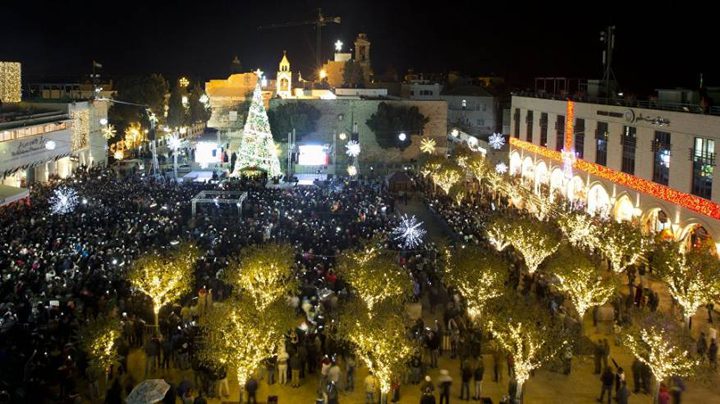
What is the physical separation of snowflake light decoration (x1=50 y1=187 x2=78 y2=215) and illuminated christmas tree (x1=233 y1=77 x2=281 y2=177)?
11780 millimetres

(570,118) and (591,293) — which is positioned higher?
(570,118)

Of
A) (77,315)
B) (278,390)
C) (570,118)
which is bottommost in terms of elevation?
(278,390)

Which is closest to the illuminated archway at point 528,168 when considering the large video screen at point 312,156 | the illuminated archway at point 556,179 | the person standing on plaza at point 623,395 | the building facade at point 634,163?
the building facade at point 634,163

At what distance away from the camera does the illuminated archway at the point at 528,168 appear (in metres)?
43.6

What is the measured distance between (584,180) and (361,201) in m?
11.9

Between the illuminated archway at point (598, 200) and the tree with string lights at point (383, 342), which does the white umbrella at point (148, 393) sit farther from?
the illuminated archway at point (598, 200)

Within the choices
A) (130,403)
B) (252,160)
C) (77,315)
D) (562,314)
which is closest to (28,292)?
(77,315)

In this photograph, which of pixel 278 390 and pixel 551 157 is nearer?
pixel 278 390

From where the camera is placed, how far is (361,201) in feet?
103

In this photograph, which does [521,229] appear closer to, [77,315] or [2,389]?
[77,315]

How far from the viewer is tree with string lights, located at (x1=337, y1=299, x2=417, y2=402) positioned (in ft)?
41.6

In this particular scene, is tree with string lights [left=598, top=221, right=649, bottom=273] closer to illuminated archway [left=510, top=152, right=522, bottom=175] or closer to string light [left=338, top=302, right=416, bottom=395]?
string light [left=338, top=302, right=416, bottom=395]

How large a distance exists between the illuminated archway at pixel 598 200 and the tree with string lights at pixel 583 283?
14730 mm

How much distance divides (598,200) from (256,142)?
18.5 meters
